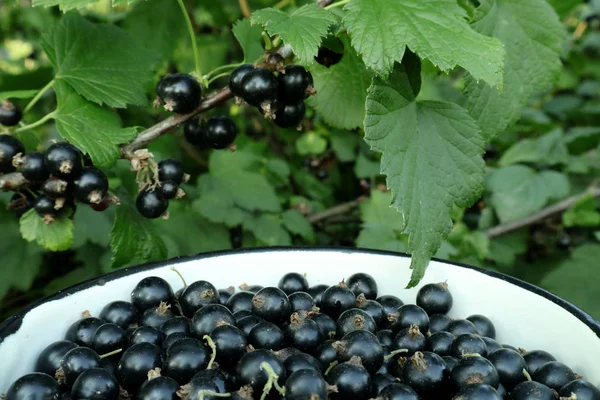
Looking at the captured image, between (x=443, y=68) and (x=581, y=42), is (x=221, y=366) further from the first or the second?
(x=581, y=42)

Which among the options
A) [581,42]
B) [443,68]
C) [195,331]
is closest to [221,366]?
[195,331]

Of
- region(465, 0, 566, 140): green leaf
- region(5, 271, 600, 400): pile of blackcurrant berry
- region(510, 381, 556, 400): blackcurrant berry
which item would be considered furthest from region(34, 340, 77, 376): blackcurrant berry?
region(465, 0, 566, 140): green leaf

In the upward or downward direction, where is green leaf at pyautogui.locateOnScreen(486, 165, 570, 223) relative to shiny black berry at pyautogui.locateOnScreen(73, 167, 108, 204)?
downward

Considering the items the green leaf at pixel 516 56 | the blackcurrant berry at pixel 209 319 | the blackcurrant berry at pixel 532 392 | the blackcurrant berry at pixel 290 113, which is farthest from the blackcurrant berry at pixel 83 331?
the green leaf at pixel 516 56

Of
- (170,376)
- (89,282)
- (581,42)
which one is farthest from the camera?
(581,42)

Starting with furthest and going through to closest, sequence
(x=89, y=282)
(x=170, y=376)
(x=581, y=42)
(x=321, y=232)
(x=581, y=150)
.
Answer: (x=581, y=42), (x=581, y=150), (x=321, y=232), (x=89, y=282), (x=170, y=376)

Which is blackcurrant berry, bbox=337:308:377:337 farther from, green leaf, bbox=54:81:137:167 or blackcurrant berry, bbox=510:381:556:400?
green leaf, bbox=54:81:137:167

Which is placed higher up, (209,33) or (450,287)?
(209,33)
